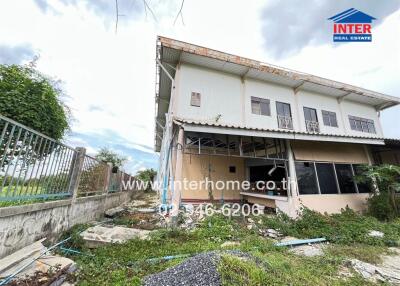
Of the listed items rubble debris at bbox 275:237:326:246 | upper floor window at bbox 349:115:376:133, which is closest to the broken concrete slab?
rubble debris at bbox 275:237:326:246

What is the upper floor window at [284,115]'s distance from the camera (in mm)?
9891

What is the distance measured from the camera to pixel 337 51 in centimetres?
740

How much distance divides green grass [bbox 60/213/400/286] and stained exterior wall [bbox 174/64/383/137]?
488 centimetres

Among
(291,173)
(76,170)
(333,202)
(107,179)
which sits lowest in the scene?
(333,202)

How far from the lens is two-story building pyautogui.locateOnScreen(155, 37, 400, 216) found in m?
6.84

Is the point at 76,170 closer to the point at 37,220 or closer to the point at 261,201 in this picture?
the point at 37,220

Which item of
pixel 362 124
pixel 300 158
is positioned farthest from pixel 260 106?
pixel 362 124

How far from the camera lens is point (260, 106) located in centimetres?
966

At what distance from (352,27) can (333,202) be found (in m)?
7.90

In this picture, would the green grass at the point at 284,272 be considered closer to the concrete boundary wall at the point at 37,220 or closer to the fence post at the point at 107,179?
the concrete boundary wall at the point at 37,220

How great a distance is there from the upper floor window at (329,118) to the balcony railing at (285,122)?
2648mm

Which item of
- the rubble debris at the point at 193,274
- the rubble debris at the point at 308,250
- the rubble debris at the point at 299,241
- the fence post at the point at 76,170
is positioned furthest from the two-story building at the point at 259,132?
the rubble debris at the point at 193,274

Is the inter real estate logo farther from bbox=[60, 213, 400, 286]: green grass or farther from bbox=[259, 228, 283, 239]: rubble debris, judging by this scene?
bbox=[259, 228, 283, 239]: rubble debris

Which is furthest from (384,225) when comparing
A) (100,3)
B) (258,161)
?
(100,3)
